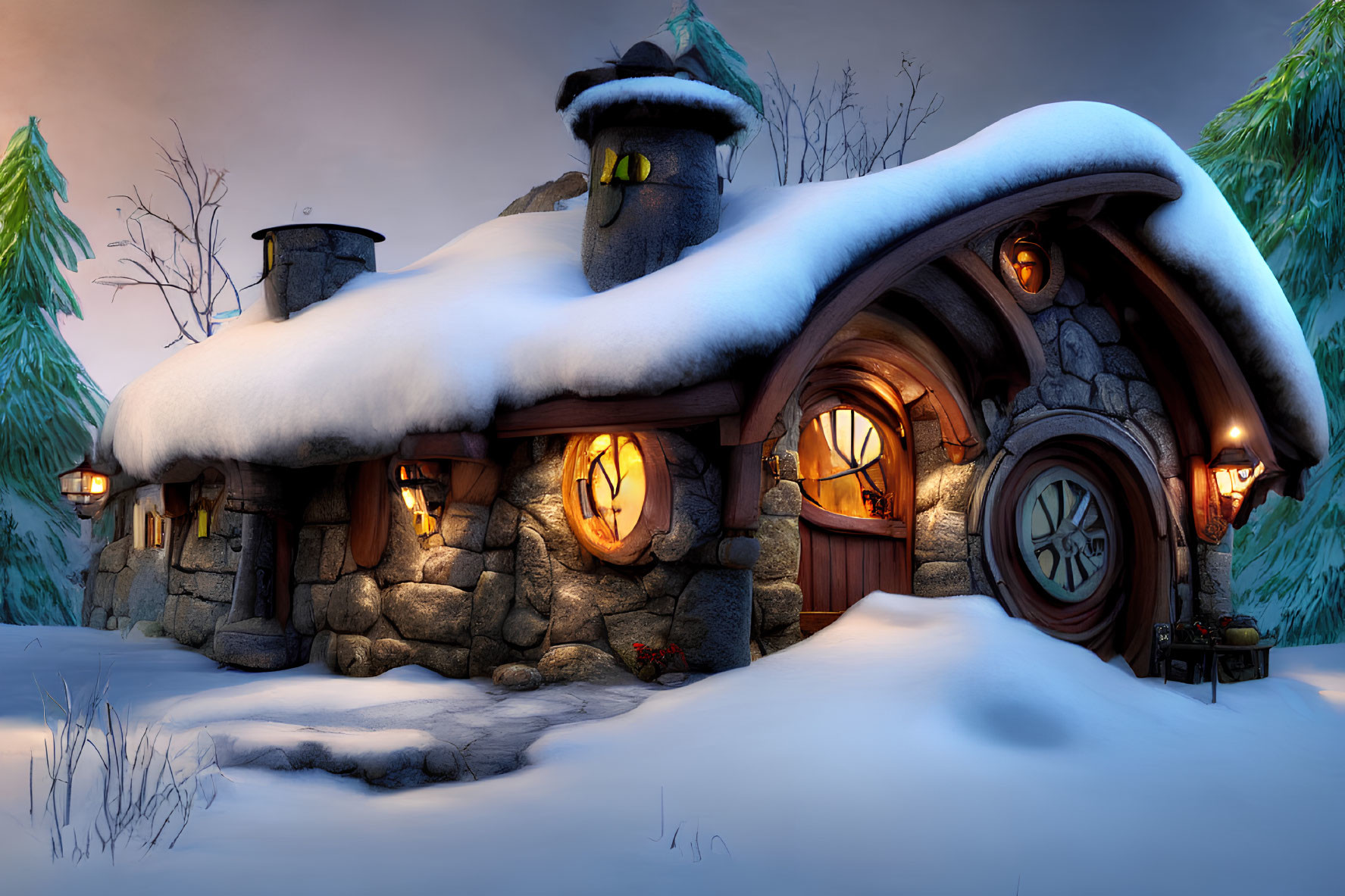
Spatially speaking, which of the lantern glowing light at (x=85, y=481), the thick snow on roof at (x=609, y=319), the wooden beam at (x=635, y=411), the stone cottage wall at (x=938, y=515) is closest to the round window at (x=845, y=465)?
the stone cottage wall at (x=938, y=515)

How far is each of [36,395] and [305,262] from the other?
10184 mm

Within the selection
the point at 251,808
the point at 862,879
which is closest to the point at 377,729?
the point at 251,808

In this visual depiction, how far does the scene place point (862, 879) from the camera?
124 inches

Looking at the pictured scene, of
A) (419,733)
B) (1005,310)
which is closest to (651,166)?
(1005,310)

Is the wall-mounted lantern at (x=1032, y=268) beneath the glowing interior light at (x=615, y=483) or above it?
above

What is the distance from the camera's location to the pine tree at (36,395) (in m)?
15.0

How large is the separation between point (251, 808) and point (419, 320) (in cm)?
384

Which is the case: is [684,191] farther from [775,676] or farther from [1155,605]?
[1155,605]

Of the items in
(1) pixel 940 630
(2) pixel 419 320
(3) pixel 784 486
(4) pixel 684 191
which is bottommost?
(1) pixel 940 630

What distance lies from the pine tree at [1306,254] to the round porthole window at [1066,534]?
6.82m

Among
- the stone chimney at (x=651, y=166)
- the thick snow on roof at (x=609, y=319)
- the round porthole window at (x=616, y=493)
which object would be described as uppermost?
the stone chimney at (x=651, y=166)

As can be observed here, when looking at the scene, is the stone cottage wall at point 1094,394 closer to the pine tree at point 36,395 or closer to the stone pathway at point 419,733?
the stone pathway at point 419,733

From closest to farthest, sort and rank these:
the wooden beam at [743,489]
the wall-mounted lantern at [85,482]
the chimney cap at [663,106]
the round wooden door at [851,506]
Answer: the wooden beam at [743,489] < the chimney cap at [663,106] < the round wooden door at [851,506] < the wall-mounted lantern at [85,482]

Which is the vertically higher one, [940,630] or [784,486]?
→ [784,486]
